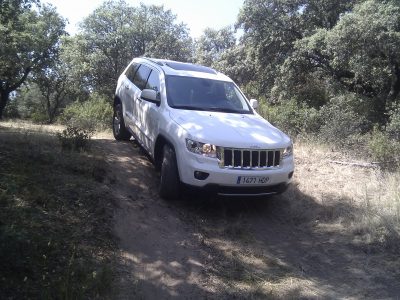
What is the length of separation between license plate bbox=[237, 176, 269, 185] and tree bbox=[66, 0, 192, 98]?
2505cm

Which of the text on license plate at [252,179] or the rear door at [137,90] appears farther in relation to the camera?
the rear door at [137,90]

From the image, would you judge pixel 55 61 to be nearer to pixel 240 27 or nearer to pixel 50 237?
pixel 240 27

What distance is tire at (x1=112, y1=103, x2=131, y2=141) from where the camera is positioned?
29.0ft

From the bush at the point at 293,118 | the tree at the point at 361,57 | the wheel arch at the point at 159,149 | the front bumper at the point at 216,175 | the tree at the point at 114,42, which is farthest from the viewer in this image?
the tree at the point at 114,42

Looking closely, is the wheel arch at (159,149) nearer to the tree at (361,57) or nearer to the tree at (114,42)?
the tree at (361,57)

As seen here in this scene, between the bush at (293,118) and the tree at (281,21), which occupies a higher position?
the tree at (281,21)

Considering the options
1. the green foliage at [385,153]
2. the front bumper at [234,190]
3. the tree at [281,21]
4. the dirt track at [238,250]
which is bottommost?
the dirt track at [238,250]

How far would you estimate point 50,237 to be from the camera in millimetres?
4238

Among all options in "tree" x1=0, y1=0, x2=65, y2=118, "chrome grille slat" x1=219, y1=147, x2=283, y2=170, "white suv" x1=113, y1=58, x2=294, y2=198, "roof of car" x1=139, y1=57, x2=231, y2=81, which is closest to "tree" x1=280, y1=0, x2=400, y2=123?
"roof of car" x1=139, y1=57, x2=231, y2=81

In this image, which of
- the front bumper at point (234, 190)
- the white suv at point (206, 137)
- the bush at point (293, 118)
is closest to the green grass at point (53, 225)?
the white suv at point (206, 137)

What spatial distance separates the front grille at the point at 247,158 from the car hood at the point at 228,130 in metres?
0.07

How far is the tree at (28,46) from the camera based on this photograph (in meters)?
25.5

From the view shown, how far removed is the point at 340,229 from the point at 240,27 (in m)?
15.1

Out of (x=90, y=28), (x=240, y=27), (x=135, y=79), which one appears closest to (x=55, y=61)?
(x=90, y=28)
